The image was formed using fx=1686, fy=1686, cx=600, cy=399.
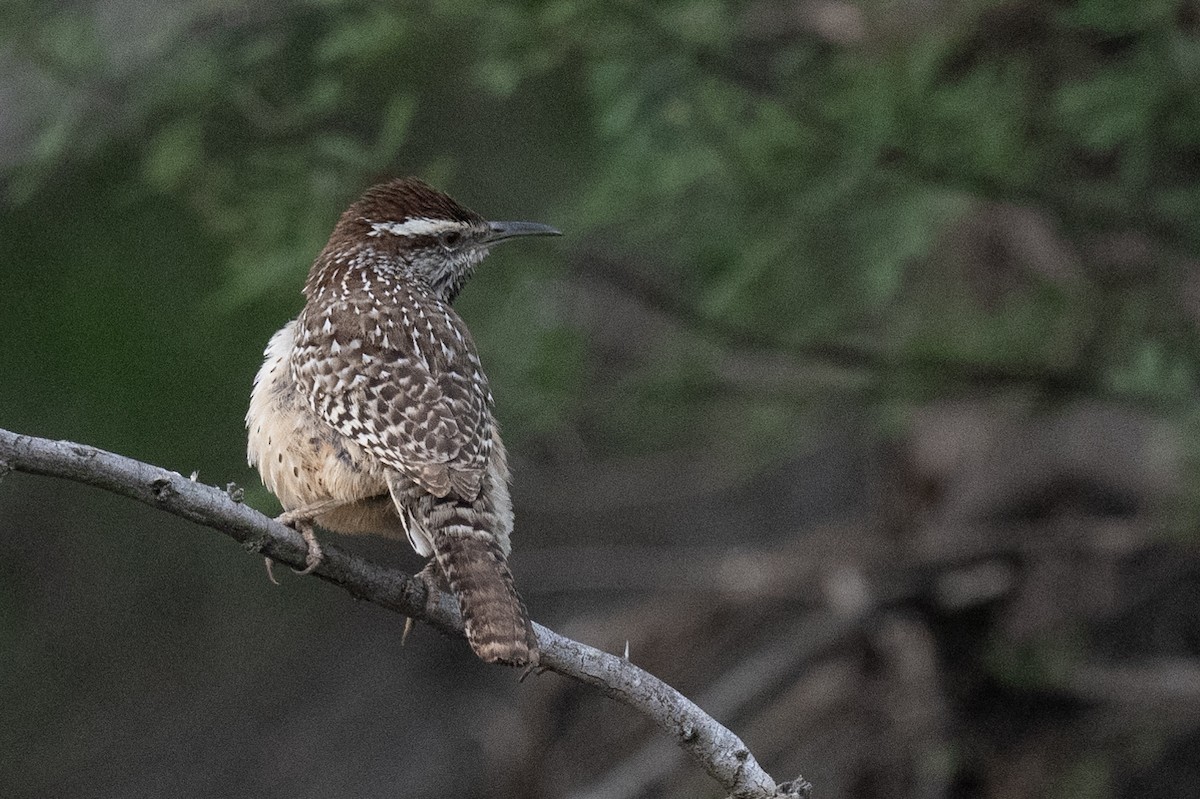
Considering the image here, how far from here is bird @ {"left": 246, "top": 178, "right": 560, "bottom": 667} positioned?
359cm

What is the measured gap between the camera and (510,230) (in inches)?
200

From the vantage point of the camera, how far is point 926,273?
7492mm

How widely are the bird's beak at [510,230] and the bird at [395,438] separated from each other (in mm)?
335

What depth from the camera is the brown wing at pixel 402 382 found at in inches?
150

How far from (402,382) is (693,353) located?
2279 millimetres

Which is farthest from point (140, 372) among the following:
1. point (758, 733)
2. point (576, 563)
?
point (758, 733)

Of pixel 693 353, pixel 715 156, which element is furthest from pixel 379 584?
pixel 693 353

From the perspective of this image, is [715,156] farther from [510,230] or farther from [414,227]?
[414,227]

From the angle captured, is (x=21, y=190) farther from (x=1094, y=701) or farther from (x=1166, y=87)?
(x=1094, y=701)

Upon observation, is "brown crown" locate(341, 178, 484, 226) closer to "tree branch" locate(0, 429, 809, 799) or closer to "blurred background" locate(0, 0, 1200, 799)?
"blurred background" locate(0, 0, 1200, 799)

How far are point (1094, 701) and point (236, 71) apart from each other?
14.1 ft

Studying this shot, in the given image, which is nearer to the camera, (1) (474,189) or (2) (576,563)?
(1) (474,189)

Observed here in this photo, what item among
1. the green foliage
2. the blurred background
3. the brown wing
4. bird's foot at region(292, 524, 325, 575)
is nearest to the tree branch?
bird's foot at region(292, 524, 325, 575)

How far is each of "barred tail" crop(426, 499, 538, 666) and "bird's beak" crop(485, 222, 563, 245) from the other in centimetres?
143
